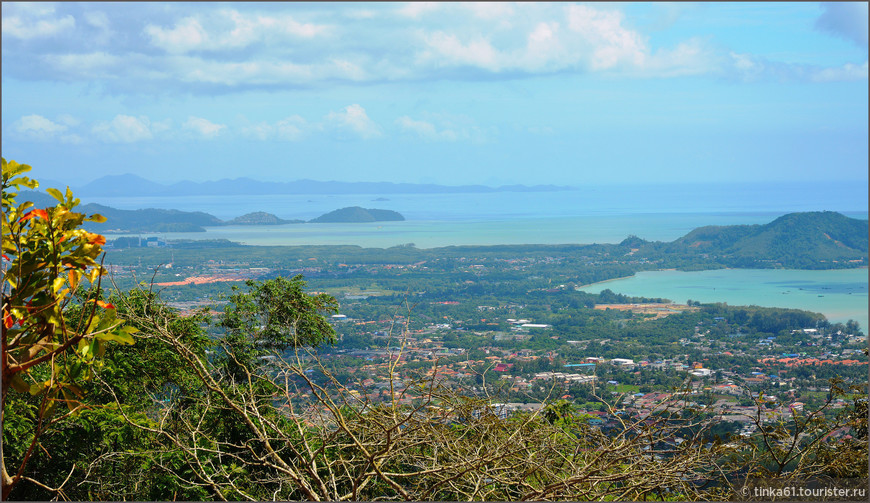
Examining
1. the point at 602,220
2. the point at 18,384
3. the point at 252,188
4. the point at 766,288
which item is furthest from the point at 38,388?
the point at 602,220

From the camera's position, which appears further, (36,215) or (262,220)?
(262,220)

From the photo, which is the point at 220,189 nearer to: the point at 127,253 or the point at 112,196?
the point at 112,196

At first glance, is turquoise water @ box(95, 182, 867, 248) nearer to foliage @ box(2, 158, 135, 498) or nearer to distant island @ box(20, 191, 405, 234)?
distant island @ box(20, 191, 405, 234)

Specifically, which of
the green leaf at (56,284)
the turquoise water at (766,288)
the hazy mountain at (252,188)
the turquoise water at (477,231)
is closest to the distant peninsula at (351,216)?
the turquoise water at (477,231)

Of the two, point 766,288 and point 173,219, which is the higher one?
point 173,219

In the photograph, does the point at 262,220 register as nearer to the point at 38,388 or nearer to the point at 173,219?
the point at 173,219

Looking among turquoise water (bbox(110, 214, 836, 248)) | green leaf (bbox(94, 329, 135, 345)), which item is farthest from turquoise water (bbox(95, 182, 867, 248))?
green leaf (bbox(94, 329, 135, 345))
